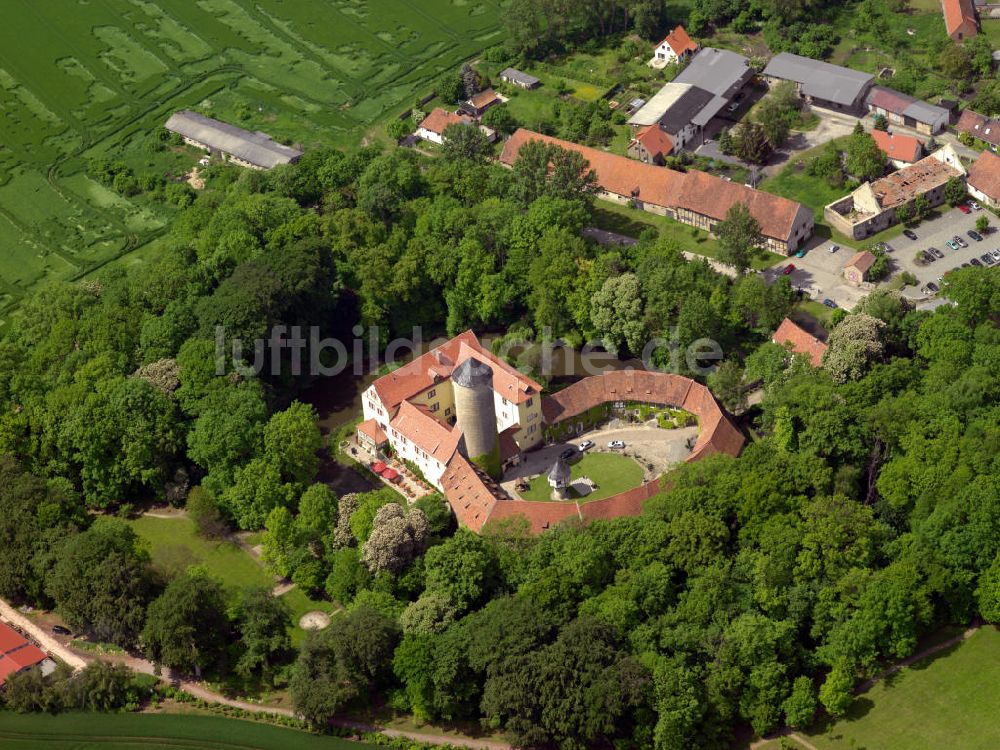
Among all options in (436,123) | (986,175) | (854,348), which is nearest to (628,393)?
(854,348)

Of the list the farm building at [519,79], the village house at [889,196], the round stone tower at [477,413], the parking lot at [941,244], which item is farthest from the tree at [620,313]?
the farm building at [519,79]

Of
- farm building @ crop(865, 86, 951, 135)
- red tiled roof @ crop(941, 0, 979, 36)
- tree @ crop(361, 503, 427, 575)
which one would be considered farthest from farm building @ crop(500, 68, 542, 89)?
tree @ crop(361, 503, 427, 575)

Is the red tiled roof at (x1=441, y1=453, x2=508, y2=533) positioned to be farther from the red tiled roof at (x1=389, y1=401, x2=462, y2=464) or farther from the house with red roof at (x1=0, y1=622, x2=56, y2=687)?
the house with red roof at (x1=0, y1=622, x2=56, y2=687)

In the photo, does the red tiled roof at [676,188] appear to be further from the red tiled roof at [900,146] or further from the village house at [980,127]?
the village house at [980,127]

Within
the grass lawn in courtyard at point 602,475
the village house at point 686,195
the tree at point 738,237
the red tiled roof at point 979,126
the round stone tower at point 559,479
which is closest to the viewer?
the round stone tower at point 559,479

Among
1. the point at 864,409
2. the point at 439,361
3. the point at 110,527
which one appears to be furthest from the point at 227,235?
the point at 864,409

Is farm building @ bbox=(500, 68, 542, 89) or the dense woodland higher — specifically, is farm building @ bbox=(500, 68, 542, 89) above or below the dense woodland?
above
